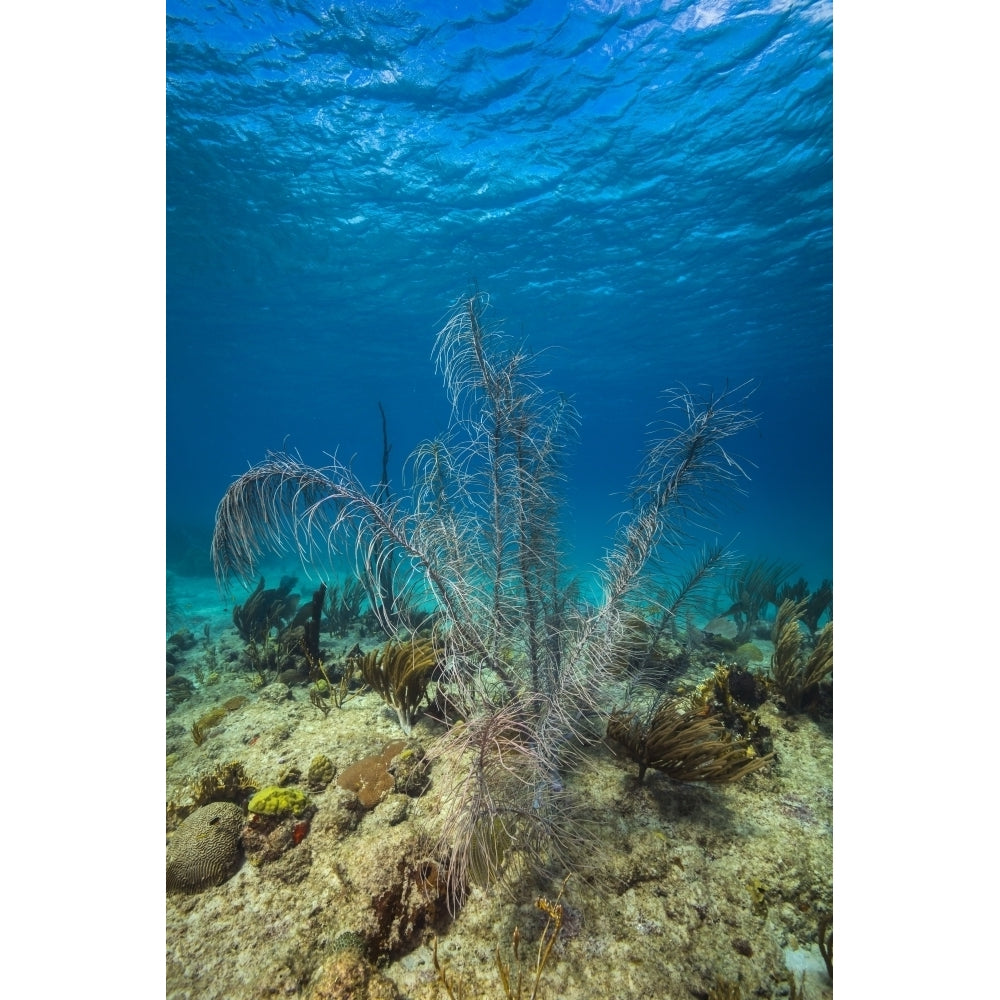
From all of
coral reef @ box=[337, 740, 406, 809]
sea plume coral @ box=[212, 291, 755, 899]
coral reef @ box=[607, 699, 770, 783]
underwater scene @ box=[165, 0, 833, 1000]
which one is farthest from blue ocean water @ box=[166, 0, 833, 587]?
coral reef @ box=[337, 740, 406, 809]

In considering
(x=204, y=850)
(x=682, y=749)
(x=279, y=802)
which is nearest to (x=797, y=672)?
(x=682, y=749)

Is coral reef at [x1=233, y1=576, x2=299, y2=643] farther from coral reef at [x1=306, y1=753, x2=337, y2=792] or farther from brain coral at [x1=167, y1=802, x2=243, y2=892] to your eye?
brain coral at [x1=167, y1=802, x2=243, y2=892]

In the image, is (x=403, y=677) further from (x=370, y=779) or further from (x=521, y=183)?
(x=521, y=183)

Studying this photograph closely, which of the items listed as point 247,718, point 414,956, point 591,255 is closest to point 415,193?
point 591,255

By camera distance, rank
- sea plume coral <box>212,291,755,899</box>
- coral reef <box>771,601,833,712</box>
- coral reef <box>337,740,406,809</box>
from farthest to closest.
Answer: coral reef <box>771,601,833,712</box>
coral reef <box>337,740,406,809</box>
sea plume coral <box>212,291,755,899</box>

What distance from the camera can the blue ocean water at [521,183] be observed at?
7914 millimetres

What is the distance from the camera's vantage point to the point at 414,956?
2082 millimetres

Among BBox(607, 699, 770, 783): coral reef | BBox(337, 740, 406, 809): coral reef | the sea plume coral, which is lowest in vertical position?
BBox(337, 740, 406, 809): coral reef

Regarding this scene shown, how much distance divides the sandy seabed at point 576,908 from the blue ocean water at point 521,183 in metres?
1.78

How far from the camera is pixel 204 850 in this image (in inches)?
101

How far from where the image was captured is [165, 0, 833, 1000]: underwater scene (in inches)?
82.8

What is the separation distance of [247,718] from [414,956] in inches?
122

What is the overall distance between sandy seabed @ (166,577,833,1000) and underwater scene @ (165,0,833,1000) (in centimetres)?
2
